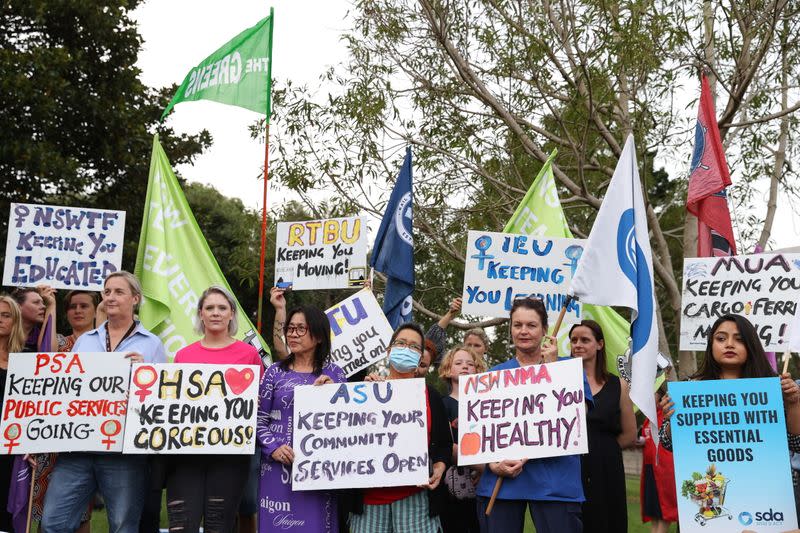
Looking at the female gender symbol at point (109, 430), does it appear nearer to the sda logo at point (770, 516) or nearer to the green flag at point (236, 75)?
the sda logo at point (770, 516)

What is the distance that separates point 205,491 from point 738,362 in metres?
3.32

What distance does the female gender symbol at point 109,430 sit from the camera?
19.5ft

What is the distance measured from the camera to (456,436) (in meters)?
6.46

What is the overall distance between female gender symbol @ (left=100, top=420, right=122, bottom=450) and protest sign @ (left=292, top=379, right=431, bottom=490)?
1136 millimetres

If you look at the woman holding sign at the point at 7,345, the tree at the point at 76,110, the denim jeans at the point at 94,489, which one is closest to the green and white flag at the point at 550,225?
the denim jeans at the point at 94,489

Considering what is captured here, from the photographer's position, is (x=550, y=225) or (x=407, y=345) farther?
(x=550, y=225)

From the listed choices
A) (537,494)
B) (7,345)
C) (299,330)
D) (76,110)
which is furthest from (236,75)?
(76,110)

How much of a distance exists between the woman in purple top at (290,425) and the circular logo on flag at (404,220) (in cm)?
264

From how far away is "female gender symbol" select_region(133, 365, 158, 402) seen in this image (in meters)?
5.96

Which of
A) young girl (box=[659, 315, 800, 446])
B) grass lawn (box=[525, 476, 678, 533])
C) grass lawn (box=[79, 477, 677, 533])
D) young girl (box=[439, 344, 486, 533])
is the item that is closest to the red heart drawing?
young girl (box=[439, 344, 486, 533])

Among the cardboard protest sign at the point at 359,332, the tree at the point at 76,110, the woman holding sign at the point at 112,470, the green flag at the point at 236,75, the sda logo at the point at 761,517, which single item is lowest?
the sda logo at the point at 761,517

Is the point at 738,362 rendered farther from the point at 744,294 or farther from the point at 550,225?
the point at 550,225

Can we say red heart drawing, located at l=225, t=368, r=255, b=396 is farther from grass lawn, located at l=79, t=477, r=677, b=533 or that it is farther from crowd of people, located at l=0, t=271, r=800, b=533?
grass lawn, located at l=79, t=477, r=677, b=533

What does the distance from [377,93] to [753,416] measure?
8.96 m
